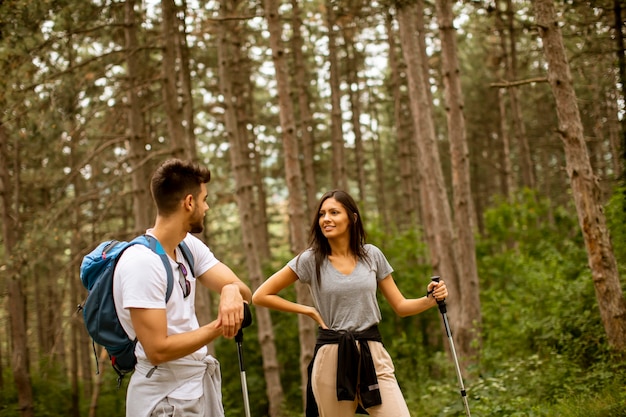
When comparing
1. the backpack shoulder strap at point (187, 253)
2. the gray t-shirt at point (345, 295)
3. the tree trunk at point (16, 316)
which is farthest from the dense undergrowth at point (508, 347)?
the backpack shoulder strap at point (187, 253)

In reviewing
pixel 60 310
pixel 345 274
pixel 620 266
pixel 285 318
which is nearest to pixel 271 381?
pixel 285 318

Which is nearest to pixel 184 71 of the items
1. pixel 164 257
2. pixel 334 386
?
pixel 334 386

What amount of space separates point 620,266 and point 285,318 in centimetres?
938

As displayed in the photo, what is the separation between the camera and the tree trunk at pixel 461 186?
9.61 metres

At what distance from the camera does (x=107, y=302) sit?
2.84 meters

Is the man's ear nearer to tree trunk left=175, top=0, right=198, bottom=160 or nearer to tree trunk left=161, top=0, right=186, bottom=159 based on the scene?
tree trunk left=161, top=0, right=186, bottom=159

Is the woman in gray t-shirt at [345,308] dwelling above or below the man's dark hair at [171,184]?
below

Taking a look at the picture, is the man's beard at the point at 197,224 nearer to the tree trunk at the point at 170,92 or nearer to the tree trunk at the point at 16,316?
the tree trunk at the point at 170,92

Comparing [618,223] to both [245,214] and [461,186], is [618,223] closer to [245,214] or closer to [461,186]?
[461,186]

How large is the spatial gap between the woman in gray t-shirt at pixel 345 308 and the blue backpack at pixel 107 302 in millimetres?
1549

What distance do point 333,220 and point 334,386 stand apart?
3.84ft

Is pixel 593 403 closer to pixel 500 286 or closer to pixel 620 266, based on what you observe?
pixel 620 266

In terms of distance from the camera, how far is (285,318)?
633 inches

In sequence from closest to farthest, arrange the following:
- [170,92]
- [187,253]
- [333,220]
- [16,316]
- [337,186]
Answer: [187,253] < [333,220] < [170,92] < [16,316] < [337,186]
